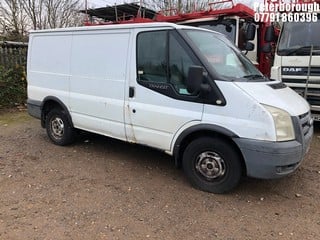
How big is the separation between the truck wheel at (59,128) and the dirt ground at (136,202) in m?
0.41

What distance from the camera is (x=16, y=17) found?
59.6 feet

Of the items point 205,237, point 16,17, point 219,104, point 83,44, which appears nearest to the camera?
point 205,237

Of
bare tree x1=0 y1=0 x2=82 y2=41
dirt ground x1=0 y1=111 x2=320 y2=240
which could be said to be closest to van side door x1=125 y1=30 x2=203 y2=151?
dirt ground x1=0 y1=111 x2=320 y2=240

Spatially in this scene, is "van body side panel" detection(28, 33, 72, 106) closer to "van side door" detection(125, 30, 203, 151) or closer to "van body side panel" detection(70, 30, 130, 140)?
"van body side panel" detection(70, 30, 130, 140)

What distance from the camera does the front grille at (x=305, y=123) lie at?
4.17 metres

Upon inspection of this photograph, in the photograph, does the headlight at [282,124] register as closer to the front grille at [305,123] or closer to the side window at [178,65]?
the front grille at [305,123]

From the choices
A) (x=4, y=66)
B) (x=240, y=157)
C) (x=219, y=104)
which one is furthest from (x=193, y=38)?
(x=4, y=66)

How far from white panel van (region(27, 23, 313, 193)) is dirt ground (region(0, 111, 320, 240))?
1.30ft

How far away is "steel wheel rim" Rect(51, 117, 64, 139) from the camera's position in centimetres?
619

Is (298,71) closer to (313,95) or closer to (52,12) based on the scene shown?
(313,95)

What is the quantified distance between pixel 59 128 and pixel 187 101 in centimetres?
284

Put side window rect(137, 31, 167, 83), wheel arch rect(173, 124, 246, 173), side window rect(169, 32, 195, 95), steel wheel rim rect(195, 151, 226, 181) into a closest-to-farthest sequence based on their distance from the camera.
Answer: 1. wheel arch rect(173, 124, 246, 173)
2. steel wheel rim rect(195, 151, 226, 181)
3. side window rect(169, 32, 195, 95)
4. side window rect(137, 31, 167, 83)

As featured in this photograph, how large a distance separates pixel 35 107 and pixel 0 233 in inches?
135

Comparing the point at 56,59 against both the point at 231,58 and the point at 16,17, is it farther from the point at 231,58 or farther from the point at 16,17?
the point at 16,17
